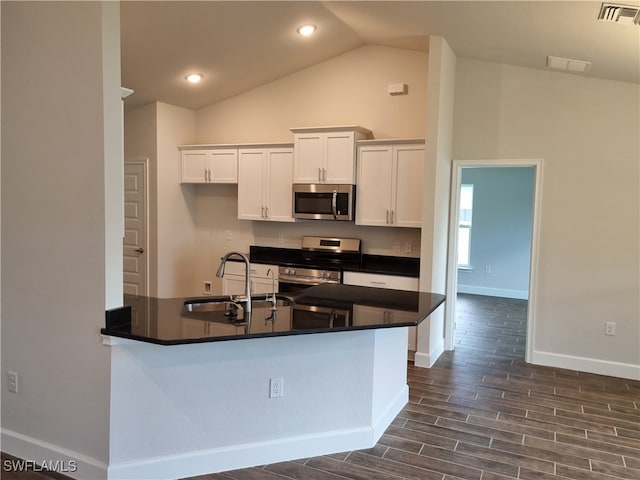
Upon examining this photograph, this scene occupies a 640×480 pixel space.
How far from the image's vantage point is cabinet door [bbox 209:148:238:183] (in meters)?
5.69

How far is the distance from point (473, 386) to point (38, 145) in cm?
365

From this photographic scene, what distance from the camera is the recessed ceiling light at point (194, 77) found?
5.10m

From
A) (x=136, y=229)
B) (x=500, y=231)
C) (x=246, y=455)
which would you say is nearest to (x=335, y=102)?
(x=136, y=229)

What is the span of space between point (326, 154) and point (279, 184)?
0.73 m

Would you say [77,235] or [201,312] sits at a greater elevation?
[77,235]

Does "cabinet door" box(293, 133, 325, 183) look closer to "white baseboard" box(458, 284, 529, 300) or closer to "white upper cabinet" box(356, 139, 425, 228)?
"white upper cabinet" box(356, 139, 425, 228)

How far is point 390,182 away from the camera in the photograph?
487cm

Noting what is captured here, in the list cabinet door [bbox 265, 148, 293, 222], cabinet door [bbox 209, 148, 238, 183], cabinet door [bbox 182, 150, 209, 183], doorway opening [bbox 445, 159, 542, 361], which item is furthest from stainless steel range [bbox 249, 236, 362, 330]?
doorway opening [bbox 445, 159, 542, 361]

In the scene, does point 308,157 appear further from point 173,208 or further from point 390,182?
point 173,208

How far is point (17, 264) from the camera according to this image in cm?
270

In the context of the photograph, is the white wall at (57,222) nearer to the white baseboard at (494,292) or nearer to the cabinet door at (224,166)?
the cabinet door at (224,166)

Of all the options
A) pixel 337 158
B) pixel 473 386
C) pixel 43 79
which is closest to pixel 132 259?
pixel 337 158

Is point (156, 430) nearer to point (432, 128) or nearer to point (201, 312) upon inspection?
point (201, 312)

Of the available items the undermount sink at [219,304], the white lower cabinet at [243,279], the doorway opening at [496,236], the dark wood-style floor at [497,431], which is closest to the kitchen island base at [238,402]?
the dark wood-style floor at [497,431]
